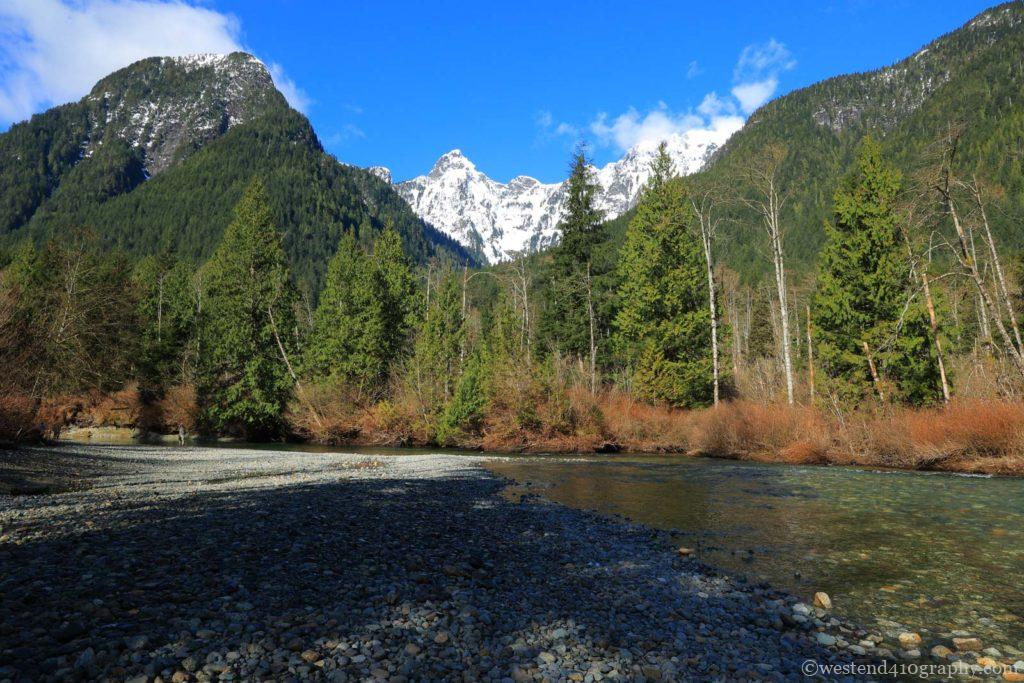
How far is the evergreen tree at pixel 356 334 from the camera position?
37250mm

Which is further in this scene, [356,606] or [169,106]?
[169,106]

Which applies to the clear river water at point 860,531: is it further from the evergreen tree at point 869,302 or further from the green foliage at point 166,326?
the green foliage at point 166,326

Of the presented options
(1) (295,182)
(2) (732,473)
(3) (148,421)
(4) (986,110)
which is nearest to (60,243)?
(3) (148,421)

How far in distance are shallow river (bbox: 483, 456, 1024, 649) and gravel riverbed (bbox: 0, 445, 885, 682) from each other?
93 centimetres

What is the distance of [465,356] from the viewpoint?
33.0m

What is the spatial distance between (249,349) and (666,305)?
26.5 metres

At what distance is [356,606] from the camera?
504cm

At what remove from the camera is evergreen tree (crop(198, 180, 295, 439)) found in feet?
117

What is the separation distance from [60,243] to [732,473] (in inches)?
1709

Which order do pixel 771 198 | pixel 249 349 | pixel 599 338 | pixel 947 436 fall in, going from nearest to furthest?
pixel 947 436 < pixel 771 198 < pixel 249 349 < pixel 599 338

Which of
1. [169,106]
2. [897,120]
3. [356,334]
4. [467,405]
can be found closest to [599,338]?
[467,405]

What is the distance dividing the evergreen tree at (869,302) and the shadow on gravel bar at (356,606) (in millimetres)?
20360

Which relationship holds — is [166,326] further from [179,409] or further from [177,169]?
[177,169]

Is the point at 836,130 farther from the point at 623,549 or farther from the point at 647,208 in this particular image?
the point at 623,549
